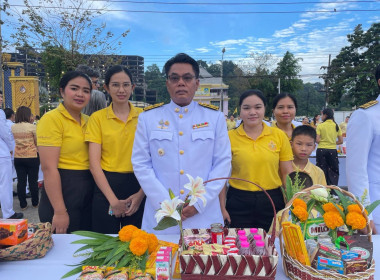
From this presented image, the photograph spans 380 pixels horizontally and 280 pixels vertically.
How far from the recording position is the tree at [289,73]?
3050 cm

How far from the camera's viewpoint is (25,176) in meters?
5.23

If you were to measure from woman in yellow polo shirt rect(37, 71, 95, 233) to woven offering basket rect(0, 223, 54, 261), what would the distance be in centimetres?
55

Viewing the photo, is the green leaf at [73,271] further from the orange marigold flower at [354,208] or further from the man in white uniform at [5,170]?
the man in white uniform at [5,170]

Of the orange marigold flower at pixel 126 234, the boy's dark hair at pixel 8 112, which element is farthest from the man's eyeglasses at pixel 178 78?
the boy's dark hair at pixel 8 112

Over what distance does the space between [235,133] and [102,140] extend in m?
1.03

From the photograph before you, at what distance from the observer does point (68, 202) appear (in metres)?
2.19

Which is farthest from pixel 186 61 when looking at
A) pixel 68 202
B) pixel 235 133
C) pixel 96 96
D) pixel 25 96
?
pixel 25 96

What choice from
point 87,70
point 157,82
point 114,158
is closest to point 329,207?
point 114,158

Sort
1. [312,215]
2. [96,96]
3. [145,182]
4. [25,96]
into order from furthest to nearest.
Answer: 1. [25,96]
2. [96,96]
3. [145,182]
4. [312,215]

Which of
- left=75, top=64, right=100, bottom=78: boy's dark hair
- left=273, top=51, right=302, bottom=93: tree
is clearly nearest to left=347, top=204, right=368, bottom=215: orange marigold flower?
left=75, top=64, right=100, bottom=78: boy's dark hair

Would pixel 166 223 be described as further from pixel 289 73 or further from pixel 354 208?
pixel 289 73

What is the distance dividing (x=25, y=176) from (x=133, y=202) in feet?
13.0

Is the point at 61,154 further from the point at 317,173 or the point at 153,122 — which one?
the point at 317,173

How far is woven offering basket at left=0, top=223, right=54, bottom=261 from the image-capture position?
1404 millimetres
